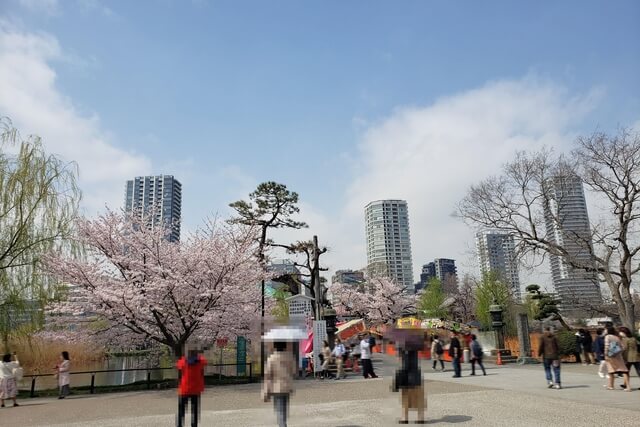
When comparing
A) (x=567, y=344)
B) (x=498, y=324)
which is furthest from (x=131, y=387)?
→ (x=567, y=344)

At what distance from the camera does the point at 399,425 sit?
7828mm

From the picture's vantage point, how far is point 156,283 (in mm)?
15977

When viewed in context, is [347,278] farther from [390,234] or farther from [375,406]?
[375,406]

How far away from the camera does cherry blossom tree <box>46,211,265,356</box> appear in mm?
16172

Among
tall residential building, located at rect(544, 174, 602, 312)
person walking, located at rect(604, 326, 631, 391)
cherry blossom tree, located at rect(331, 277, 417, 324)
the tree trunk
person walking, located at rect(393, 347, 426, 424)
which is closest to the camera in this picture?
person walking, located at rect(393, 347, 426, 424)

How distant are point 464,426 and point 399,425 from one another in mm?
1074

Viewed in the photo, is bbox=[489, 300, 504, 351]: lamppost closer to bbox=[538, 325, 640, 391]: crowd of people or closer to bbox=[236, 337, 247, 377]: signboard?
bbox=[538, 325, 640, 391]: crowd of people

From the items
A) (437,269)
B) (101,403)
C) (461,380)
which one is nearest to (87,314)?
(101,403)

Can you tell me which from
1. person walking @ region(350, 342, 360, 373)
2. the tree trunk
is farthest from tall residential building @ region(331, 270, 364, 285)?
the tree trunk

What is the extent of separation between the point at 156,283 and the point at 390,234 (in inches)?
3325

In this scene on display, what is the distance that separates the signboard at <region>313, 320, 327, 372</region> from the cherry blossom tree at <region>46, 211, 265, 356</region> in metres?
2.76

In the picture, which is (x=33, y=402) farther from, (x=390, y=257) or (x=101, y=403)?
(x=390, y=257)

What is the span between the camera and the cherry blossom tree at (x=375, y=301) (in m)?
48.4

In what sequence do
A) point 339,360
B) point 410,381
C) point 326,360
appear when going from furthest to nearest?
point 326,360 < point 339,360 < point 410,381
